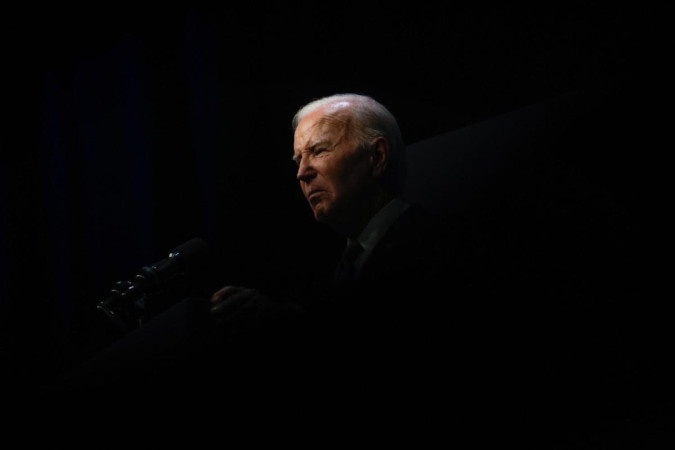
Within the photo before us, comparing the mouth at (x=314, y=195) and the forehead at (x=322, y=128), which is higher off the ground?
the forehead at (x=322, y=128)

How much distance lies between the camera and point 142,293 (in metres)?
1.28

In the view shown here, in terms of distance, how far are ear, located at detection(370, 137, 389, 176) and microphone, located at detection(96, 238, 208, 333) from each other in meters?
0.64

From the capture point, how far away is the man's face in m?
1.68

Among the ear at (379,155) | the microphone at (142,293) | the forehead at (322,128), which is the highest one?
the forehead at (322,128)

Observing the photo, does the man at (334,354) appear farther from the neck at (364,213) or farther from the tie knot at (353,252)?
the neck at (364,213)

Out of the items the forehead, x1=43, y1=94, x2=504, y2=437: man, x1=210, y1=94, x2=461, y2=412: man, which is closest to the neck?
x1=210, y1=94, x2=461, y2=412: man

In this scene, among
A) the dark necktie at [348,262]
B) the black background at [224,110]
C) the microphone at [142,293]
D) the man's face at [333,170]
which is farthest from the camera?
the black background at [224,110]

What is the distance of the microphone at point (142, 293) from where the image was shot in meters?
1.27

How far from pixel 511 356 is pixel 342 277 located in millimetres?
531

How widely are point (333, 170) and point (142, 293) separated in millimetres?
663

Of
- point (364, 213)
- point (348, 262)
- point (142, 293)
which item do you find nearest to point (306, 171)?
point (364, 213)

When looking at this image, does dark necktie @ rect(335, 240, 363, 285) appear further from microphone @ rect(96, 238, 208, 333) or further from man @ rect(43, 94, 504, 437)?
microphone @ rect(96, 238, 208, 333)

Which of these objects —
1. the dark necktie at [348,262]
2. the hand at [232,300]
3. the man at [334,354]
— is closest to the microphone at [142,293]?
the man at [334,354]

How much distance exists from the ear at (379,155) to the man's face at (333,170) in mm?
14
